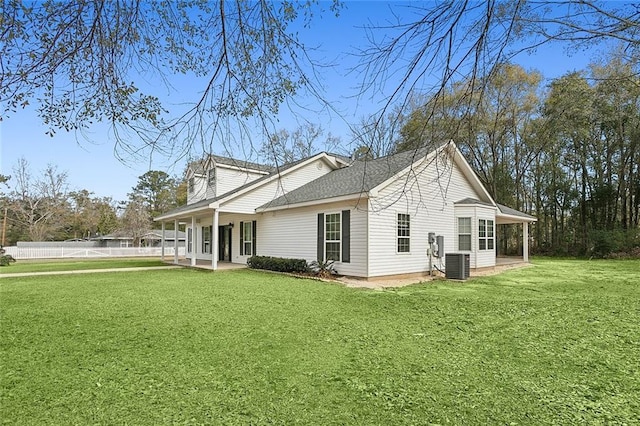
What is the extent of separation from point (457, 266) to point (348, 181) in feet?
15.8

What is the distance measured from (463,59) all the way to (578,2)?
968mm

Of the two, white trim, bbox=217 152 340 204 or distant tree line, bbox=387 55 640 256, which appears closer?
white trim, bbox=217 152 340 204

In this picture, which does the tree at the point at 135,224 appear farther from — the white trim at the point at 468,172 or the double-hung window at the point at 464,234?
the white trim at the point at 468,172

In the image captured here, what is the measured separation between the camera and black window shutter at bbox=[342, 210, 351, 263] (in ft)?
37.8

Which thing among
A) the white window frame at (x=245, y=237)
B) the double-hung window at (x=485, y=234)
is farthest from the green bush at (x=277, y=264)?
the double-hung window at (x=485, y=234)

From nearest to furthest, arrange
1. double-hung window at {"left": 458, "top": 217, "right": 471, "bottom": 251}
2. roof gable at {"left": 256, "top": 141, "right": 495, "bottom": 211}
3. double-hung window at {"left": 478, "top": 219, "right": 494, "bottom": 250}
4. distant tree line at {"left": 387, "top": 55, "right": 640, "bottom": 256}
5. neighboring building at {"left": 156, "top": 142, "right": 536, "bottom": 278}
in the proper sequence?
neighboring building at {"left": 156, "top": 142, "right": 536, "bottom": 278} → roof gable at {"left": 256, "top": 141, "right": 495, "bottom": 211} → double-hung window at {"left": 458, "top": 217, "right": 471, "bottom": 251} → double-hung window at {"left": 478, "top": 219, "right": 494, "bottom": 250} → distant tree line at {"left": 387, "top": 55, "right": 640, "bottom": 256}

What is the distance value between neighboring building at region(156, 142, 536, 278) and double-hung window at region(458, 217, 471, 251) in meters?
0.04

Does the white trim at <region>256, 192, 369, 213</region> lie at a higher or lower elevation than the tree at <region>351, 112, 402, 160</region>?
lower

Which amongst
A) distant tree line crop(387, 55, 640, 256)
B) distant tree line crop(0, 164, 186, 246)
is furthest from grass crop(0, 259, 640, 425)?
distant tree line crop(0, 164, 186, 246)

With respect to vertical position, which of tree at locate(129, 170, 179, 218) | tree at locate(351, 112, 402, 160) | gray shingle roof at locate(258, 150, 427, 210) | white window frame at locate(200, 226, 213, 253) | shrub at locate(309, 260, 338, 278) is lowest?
shrub at locate(309, 260, 338, 278)

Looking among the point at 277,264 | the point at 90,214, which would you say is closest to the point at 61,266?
the point at 277,264

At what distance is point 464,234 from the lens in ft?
46.3

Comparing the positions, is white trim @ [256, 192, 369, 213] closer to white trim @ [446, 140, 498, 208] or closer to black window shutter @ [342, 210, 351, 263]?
black window shutter @ [342, 210, 351, 263]

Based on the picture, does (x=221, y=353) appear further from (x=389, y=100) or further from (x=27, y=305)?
(x=27, y=305)
